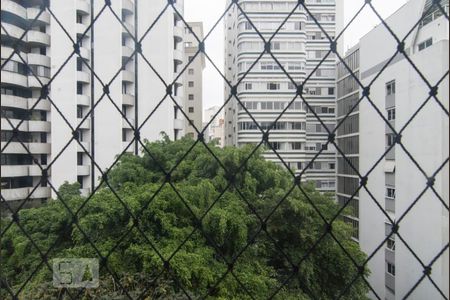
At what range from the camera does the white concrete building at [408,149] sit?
4.08 m

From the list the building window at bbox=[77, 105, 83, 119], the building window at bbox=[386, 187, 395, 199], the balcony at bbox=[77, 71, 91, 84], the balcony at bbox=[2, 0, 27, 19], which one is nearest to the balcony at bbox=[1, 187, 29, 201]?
the building window at bbox=[77, 105, 83, 119]

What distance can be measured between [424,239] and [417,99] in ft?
5.81

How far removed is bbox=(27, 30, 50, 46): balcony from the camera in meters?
6.50

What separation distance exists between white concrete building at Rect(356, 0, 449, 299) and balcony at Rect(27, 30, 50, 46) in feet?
18.9

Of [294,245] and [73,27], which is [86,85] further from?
[294,245]

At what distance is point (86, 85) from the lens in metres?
6.68

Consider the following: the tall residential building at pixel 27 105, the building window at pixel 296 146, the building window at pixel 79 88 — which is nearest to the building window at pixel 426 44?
the building window at pixel 296 146

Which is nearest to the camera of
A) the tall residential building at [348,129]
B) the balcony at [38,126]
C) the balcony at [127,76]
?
the balcony at [38,126]

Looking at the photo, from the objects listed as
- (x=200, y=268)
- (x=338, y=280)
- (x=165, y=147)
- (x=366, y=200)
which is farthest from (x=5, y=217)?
(x=366, y=200)

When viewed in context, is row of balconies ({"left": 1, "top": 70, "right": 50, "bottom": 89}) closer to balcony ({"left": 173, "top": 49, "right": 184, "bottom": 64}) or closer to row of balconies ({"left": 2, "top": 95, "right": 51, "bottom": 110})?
row of balconies ({"left": 2, "top": 95, "right": 51, "bottom": 110})

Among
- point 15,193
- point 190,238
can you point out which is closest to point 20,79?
point 15,193

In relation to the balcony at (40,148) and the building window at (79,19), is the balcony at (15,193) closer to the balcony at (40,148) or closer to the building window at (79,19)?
the balcony at (40,148)

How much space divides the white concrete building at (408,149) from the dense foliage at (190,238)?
105cm

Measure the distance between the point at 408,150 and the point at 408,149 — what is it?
0.28 meters
